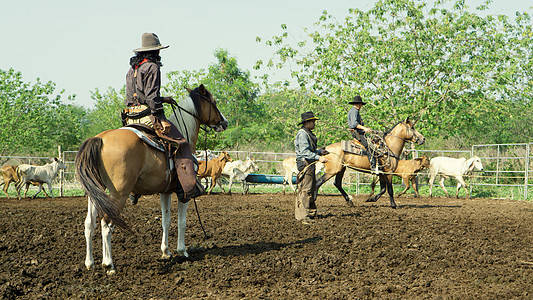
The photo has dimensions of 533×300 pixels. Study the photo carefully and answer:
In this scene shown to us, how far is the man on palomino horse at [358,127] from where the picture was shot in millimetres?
12398

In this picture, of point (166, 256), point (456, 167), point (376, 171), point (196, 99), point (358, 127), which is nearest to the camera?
point (166, 256)

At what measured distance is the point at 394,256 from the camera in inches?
255

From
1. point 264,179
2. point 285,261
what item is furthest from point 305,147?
point 264,179

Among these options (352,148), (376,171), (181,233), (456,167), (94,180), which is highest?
(352,148)

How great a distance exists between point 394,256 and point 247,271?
207 cm

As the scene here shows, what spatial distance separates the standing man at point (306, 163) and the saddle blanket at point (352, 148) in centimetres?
287

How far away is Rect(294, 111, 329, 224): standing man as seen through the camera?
32.3ft

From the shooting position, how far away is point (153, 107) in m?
5.89

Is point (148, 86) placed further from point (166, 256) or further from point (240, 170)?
point (240, 170)

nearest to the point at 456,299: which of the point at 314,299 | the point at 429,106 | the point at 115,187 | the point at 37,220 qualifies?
the point at 314,299

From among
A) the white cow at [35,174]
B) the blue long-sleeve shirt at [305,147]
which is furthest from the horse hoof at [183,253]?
the white cow at [35,174]

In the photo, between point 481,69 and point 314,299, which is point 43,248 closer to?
point 314,299

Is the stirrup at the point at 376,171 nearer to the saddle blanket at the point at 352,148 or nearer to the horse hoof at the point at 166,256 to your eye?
the saddle blanket at the point at 352,148

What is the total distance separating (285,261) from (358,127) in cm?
693
